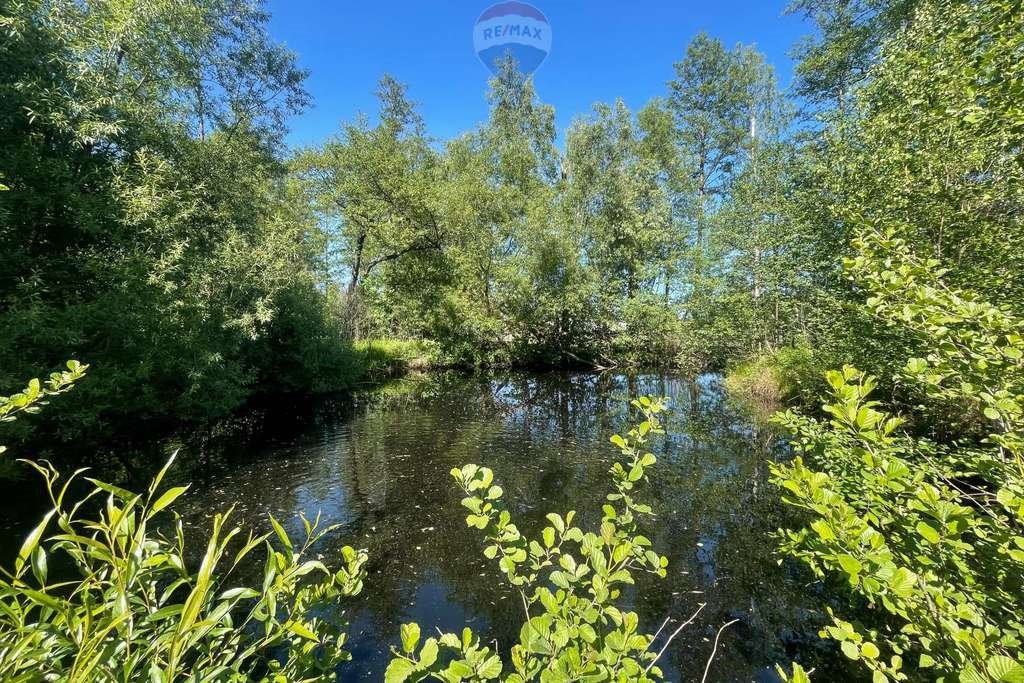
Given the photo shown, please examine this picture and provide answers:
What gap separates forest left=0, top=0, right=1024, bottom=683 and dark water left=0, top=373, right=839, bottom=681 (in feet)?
1.22

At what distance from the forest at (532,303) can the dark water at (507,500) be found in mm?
371

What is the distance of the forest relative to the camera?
1504 mm

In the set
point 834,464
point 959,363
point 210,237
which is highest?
point 210,237

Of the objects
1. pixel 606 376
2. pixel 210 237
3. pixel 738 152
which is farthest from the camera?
pixel 738 152

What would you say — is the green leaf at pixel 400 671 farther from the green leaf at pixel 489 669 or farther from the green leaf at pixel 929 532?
the green leaf at pixel 929 532

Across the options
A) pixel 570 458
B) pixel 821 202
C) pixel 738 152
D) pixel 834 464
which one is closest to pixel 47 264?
pixel 570 458

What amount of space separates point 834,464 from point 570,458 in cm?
633

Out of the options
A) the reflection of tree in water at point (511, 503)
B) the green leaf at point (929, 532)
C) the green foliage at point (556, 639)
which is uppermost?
the green leaf at point (929, 532)

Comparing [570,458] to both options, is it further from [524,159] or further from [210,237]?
[524,159]

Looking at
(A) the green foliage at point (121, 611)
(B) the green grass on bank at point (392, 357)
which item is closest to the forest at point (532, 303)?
(A) the green foliage at point (121, 611)

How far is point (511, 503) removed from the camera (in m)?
7.46

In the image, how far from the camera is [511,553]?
1831 millimetres

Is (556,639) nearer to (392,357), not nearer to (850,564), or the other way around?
(850,564)

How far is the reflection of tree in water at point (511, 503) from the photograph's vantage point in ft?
15.3
